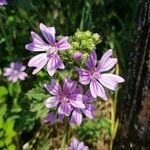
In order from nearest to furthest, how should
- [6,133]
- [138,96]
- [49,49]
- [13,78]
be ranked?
[49,49] < [138,96] < [6,133] < [13,78]

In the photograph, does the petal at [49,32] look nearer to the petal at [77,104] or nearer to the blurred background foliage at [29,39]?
the petal at [77,104]

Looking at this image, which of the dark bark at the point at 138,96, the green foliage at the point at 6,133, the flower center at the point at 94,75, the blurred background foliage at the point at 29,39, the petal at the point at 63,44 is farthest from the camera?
the blurred background foliage at the point at 29,39

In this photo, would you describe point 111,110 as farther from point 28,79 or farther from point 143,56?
point 143,56

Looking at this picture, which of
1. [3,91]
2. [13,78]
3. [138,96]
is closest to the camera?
[138,96]

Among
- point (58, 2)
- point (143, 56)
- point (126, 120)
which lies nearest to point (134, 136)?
point (126, 120)

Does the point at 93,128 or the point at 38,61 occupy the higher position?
the point at 38,61

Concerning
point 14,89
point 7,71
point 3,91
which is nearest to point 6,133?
point 3,91

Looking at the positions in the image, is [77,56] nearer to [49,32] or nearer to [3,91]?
[49,32]

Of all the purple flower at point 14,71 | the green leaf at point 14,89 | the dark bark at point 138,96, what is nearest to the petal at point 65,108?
the dark bark at point 138,96
